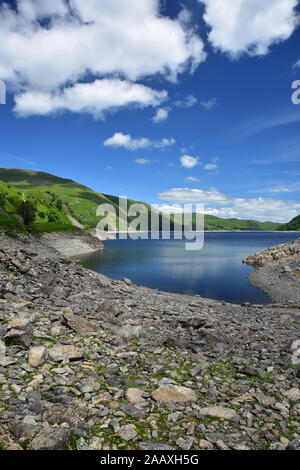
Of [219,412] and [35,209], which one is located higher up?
[35,209]

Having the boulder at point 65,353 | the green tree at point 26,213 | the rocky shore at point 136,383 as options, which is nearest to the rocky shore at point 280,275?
the rocky shore at point 136,383

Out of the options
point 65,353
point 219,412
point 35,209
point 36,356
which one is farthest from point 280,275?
point 35,209

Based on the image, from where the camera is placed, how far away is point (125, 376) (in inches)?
369

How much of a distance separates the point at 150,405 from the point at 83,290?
15485 mm

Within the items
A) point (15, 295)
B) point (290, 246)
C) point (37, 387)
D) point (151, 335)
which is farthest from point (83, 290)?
point (290, 246)

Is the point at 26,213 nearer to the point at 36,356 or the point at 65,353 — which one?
the point at 65,353

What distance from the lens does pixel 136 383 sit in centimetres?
892

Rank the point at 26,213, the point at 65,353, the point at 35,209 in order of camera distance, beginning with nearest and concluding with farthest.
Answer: the point at 65,353 < the point at 26,213 < the point at 35,209

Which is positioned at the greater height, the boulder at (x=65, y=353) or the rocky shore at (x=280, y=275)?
the boulder at (x=65, y=353)

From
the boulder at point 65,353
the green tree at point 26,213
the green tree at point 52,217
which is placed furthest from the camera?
the green tree at point 52,217

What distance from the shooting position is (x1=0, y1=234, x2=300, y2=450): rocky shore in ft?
20.5

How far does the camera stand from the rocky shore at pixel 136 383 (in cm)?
625

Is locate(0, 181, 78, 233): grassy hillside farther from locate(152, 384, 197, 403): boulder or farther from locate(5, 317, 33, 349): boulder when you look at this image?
locate(152, 384, 197, 403): boulder

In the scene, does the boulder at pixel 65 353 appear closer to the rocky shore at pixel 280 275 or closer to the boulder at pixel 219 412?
the boulder at pixel 219 412
